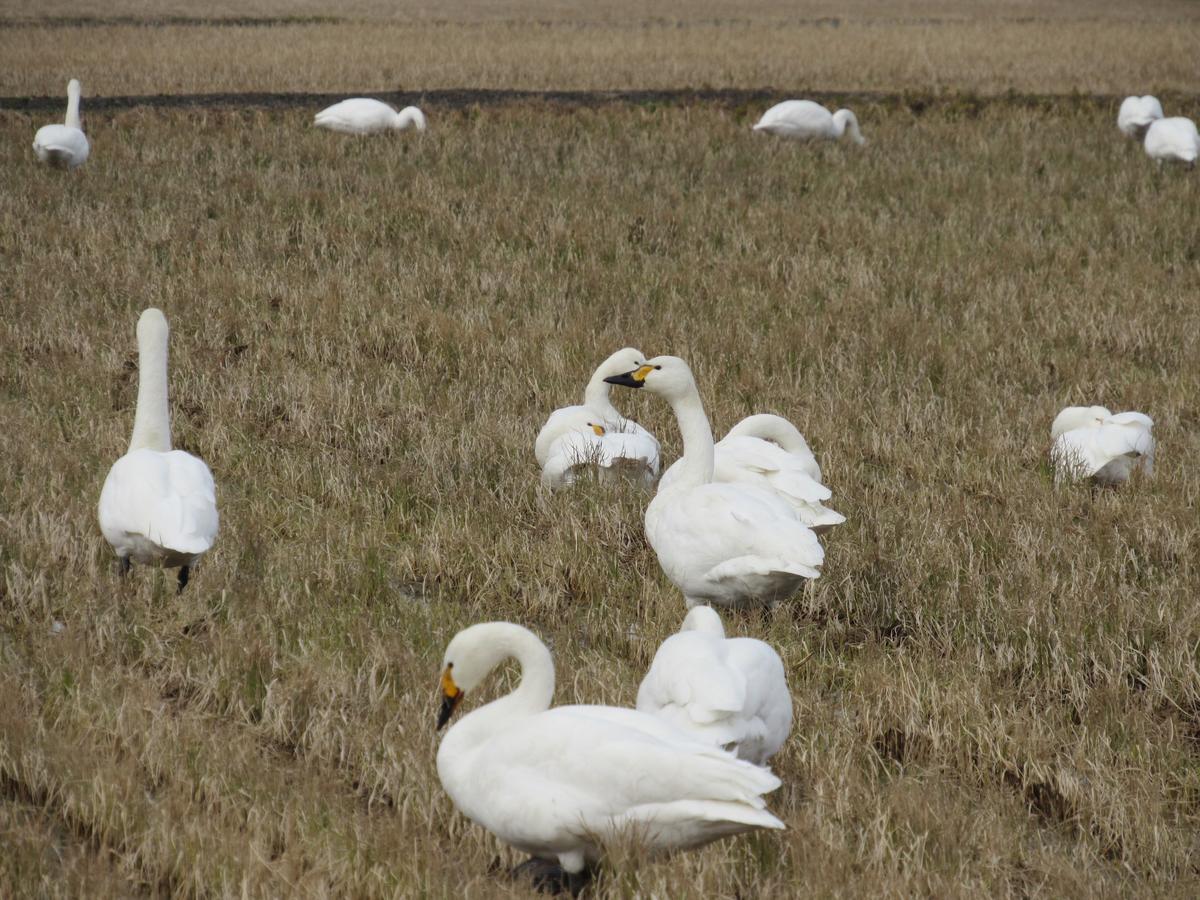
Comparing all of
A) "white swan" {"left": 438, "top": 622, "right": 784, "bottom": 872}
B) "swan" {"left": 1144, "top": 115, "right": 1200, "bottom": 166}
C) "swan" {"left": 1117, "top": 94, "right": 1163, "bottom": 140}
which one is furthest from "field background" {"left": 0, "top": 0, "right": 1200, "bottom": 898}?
"swan" {"left": 1117, "top": 94, "right": 1163, "bottom": 140}

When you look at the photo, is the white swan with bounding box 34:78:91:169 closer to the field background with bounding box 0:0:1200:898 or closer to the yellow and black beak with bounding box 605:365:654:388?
the field background with bounding box 0:0:1200:898

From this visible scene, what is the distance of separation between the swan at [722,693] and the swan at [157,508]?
1.72 m

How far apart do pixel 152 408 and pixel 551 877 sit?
9.07 feet

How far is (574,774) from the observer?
2.84 metres

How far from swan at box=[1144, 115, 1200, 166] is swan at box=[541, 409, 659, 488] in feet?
37.2

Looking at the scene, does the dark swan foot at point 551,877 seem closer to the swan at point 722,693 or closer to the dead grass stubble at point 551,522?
the dead grass stubble at point 551,522

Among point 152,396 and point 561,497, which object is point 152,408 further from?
point 561,497

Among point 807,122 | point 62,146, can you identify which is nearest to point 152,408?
point 62,146

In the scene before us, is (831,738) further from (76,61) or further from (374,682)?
(76,61)

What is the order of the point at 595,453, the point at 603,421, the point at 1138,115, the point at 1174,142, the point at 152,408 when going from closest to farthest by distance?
the point at 152,408
the point at 595,453
the point at 603,421
the point at 1174,142
the point at 1138,115

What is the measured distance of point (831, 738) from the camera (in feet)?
12.8

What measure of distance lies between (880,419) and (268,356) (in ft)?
12.0

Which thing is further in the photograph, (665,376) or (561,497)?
(561,497)

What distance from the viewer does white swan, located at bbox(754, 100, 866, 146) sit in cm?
1645
